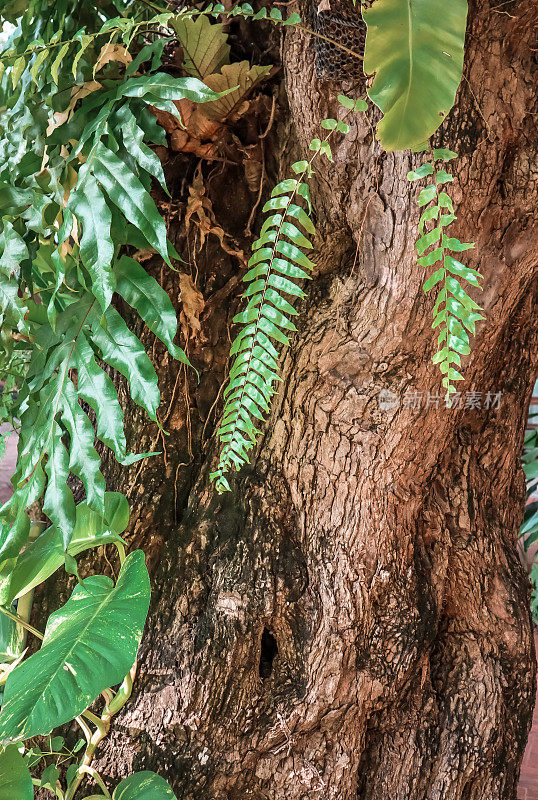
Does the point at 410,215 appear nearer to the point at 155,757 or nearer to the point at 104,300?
the point at 104,300

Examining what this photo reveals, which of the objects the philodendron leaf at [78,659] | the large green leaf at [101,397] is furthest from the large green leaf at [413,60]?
the philodendron leaf at [78,659]

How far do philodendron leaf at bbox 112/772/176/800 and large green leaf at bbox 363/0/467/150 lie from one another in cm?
108

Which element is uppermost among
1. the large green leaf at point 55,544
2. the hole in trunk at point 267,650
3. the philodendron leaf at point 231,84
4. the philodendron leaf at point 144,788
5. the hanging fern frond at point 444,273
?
the philodendron leaf at point 231,84

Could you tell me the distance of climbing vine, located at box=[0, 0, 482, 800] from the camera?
3.15ft

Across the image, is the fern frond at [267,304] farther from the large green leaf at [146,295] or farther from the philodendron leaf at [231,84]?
the philodendron leaf at [231,84]

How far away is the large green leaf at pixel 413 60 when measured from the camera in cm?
64

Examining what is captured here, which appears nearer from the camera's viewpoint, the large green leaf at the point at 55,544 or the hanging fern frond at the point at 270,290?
the hanging fern frond at the point at 270,290

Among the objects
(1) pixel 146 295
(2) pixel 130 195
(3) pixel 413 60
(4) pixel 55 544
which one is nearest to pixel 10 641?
(4) pixel 55 544

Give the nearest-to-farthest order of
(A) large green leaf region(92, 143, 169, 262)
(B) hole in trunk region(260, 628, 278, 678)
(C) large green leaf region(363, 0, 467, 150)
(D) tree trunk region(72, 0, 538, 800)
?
1. (C) large green leaf region(363, 0, 467, 150)
2. (A) large green leaf region(92, 143, 169, 262)
3. (D) tree trunk region(72, 0, 538, 800)
4. (B) hole in trunk region(260, 628, 278, 678)

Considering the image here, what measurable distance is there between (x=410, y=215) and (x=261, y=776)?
1.10 m

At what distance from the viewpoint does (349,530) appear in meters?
1.30

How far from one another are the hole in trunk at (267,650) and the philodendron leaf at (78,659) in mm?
355

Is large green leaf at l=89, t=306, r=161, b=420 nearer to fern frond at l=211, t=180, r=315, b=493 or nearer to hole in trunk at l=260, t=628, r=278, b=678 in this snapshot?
fern frond at l=211, t=180, r=315, b=493

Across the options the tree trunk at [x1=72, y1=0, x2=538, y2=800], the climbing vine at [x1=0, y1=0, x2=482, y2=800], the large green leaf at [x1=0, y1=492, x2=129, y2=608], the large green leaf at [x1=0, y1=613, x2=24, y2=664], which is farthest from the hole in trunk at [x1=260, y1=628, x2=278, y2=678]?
the large green leaf at [x1=0, y1=613, x2=24, y2=664]
